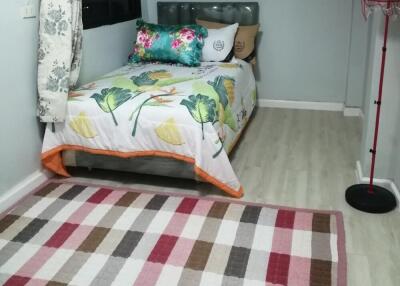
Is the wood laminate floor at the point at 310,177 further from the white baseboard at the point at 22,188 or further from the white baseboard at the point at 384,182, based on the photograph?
the white baseboard at the point at 22,188

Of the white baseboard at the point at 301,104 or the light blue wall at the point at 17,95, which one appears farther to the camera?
the white baseboard at the point at 301,104

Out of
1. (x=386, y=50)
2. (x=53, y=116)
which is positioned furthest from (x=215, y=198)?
(x=386, y=50)

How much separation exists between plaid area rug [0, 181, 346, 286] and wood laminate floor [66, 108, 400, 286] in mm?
115

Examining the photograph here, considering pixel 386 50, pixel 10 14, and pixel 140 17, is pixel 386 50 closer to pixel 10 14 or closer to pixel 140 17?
pixel 10 14

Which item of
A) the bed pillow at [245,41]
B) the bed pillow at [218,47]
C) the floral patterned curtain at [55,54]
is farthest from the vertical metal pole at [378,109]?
the floral patterned curtain at [55,54]

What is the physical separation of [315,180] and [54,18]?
77.4 inches

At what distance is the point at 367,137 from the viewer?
8.58 feet

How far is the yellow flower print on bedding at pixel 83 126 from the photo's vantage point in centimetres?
265

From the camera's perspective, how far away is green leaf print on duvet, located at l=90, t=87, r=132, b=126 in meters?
2.60

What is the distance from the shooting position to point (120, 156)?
2648mm

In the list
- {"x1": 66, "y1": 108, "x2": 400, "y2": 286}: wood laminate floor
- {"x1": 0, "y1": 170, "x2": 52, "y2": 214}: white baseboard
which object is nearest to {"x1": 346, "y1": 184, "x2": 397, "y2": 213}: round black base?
{"x1": 66, "y1": 108, "x2": 400, "y2": 286}: wood laminate floor

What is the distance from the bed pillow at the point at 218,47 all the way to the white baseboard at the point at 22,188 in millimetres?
1693

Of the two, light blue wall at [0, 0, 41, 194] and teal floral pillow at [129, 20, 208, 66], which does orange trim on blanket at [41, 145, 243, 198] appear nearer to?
light blue wall at [0, 0, 41, 194]

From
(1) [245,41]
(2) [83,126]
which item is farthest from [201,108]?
(1) [245,41]
